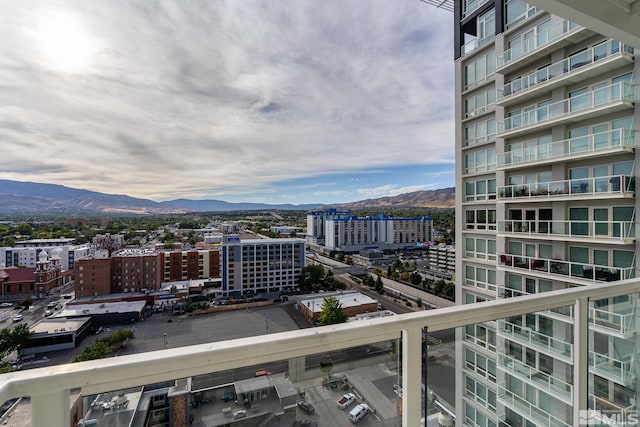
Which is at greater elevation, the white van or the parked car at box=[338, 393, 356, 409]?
the parked car at box=[338, 393, 356, 409]

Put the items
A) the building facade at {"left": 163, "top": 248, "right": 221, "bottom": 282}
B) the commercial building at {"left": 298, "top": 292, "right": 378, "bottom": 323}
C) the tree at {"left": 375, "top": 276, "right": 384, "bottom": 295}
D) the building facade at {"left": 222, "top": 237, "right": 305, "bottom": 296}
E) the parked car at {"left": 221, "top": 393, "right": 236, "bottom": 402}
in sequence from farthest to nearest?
the building facade at {"left": 163, "top": 248, "right": 221, "bottom": 282}
the building facade at {"left": 222, "top": 237, "right": 305, "bottom": 296}
the tree at {"left": 375, "top": 276, "right": 384, "bottom": 295}
the commercial building at {"left": 298, "top": 292, "right": 378, "bottom": 323}
the parked car at {"left": 221, "top": 393, "right": 236, "bottom": 402}

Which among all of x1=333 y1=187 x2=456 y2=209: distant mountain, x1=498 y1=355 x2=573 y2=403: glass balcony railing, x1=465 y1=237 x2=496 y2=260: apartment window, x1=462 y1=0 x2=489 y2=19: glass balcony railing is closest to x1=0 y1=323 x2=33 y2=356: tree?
x1=465 y1=237 x2=496 y2=260: apartment window

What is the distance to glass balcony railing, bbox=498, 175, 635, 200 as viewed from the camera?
3918mm

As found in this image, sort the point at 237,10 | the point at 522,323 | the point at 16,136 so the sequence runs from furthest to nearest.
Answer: the point at 16,136 → the point at 237,10 → the point at 522,323

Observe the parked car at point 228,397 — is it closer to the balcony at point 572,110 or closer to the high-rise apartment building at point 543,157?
the high-rise apartment building at point 543,157

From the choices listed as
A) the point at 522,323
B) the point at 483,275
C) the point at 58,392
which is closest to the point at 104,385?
the point at 58,392

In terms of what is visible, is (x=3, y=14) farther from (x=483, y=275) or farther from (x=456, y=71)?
(x=483, y=275)

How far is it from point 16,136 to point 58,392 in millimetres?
28294

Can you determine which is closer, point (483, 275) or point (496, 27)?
Answer: point (496, 27)

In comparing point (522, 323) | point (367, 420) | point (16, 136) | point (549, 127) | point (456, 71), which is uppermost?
point (16, 136)

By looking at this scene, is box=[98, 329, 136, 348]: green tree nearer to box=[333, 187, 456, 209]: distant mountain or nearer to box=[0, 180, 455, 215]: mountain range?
box=[0, 180, 455, 215]: mountain range

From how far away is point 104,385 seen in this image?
461 millimetres

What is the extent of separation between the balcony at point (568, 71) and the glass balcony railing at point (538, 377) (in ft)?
14.4

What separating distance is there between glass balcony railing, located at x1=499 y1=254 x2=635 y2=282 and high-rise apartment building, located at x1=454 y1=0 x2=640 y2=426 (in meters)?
0.02
